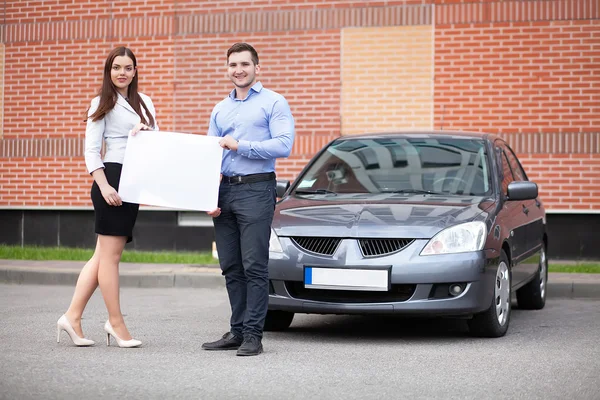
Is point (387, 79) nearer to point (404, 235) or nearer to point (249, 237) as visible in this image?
point (404, 235)

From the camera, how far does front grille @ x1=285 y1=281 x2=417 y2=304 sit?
7086 millimetres

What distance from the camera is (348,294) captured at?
7160 mm

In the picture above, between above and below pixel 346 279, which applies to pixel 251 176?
above

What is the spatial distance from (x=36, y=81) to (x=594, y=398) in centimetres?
1151

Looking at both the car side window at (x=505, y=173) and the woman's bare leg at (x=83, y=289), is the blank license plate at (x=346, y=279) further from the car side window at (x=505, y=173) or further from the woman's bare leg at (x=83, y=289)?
the car side window at (x=505, y=173)

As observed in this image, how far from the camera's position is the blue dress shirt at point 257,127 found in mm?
6445

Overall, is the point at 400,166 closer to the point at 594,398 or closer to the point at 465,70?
the point at 594,398

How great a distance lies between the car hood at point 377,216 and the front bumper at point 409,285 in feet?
0.48

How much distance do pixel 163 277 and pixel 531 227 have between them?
4223 mm

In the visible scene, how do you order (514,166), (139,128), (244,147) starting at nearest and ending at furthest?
(244,147), (139,128), (514,166)

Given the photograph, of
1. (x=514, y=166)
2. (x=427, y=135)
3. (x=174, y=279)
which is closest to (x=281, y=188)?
(x=427, y=135)

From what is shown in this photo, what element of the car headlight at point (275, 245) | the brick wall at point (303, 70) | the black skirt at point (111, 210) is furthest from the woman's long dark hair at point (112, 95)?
the brick wall at point (303, 70)

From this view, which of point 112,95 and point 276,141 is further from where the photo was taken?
point 112,95

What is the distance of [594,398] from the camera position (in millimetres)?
5281
